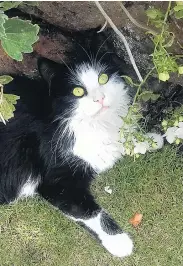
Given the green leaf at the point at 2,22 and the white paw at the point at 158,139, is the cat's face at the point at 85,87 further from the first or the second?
the green leaf at the point at 2,22

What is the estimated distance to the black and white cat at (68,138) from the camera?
150cm

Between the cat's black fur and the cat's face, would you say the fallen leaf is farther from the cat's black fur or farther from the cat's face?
the cat's face

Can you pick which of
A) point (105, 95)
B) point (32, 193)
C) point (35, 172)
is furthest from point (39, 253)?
point (105, 95)

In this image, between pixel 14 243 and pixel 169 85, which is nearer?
pixel 169 85

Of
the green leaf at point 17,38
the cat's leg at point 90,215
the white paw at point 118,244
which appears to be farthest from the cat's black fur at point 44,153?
the green leaf at point 17,38

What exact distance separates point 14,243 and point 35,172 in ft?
1.18

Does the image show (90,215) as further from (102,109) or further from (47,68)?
(47,68)

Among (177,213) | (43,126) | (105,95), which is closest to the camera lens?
(105,95)

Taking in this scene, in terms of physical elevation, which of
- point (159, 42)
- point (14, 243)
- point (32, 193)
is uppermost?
point (159, 42)

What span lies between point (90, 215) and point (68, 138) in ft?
1.02

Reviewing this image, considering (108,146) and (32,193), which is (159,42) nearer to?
(108,146)

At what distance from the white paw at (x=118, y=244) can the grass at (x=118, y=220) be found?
4cm

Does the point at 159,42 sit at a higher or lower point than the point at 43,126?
higher

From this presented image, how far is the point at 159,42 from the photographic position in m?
1.25
